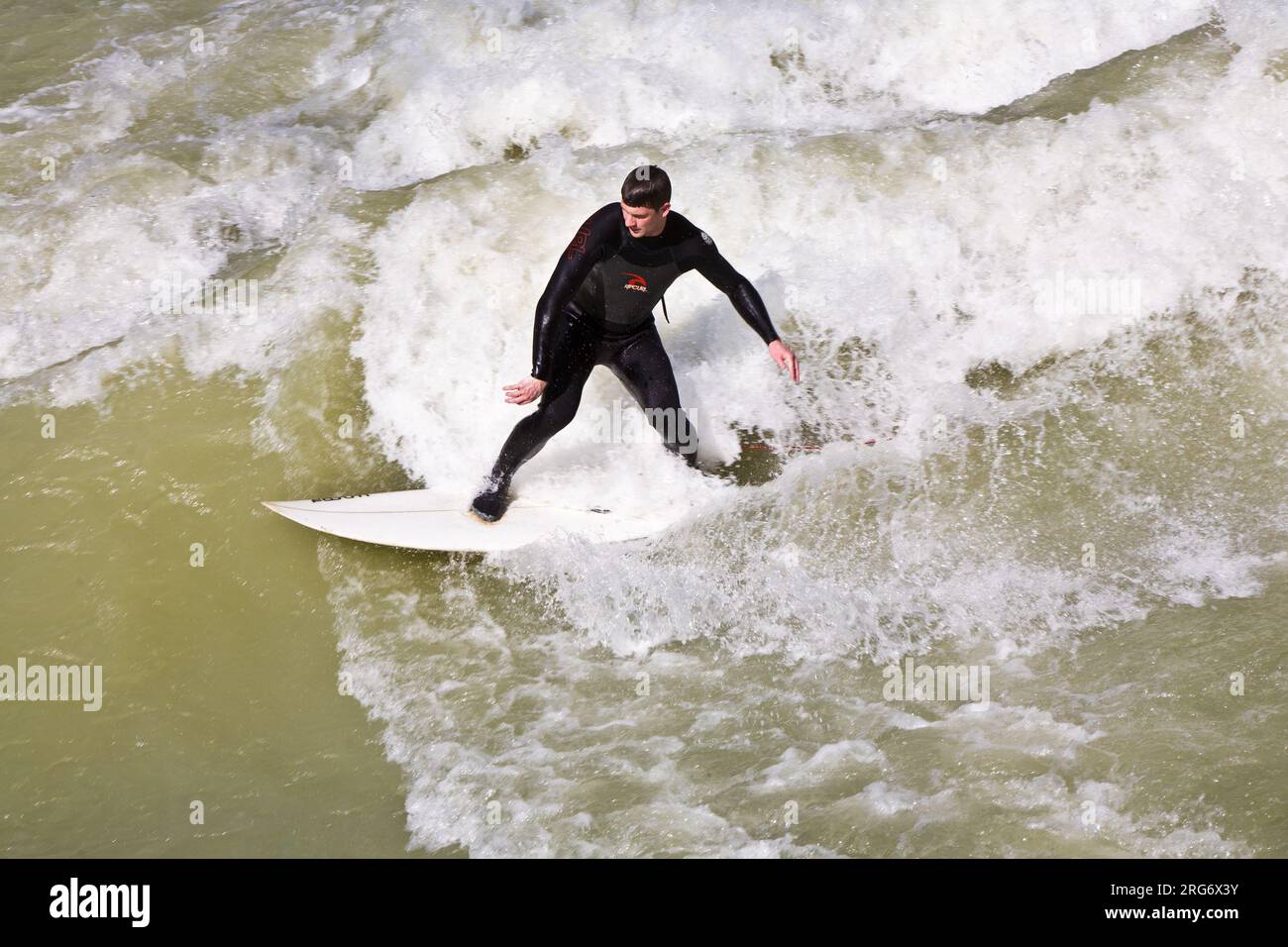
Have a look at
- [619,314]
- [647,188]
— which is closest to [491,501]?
[619,314]

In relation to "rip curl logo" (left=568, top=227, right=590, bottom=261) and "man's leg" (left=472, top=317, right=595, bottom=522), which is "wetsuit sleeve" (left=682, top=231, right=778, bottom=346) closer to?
"rip curl logo" (left=568, top=227, right=590, bottom=261)

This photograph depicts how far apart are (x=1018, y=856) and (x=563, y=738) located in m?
1.62

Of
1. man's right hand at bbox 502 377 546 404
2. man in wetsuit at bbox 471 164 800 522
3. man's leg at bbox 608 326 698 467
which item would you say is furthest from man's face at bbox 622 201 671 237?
man's right hand at bbox 502 377 546 404

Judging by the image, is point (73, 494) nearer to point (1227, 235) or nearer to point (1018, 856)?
point (1018, 856)

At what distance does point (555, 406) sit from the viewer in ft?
14.7

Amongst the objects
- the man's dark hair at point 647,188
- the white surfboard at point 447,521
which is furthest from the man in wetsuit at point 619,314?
the white surfboard at point 447,521

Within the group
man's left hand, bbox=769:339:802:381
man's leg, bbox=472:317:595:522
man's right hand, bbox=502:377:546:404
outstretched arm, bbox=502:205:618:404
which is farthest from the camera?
man's leg, bbox=472:317:595:522

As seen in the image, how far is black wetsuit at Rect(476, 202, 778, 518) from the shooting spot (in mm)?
4207

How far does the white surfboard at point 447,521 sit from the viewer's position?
184 inches

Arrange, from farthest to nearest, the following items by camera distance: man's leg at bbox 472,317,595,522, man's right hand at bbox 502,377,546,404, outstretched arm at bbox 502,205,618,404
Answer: man's leg at bbox 472,317,595,522 → outstretched arm at bbox 502,205,618,404 → man's right hand at bbox 502,377,546,404

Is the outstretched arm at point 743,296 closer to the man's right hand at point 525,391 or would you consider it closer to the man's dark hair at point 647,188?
the man's dark hair at point 647,188

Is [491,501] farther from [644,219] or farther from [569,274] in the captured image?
[644,219]

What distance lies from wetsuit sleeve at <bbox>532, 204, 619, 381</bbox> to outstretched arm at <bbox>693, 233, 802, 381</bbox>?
401 mm

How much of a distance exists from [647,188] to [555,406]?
3.52 feet
